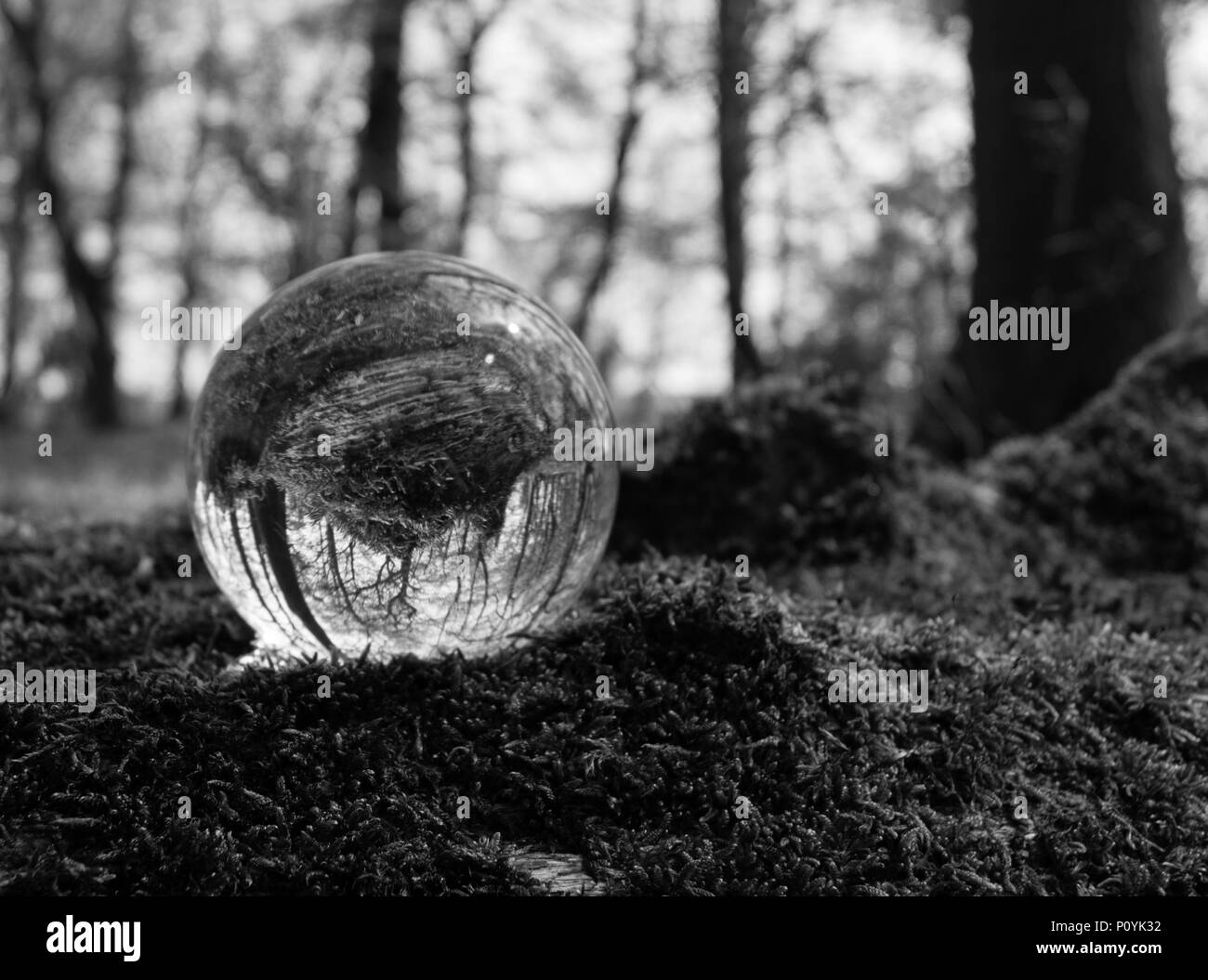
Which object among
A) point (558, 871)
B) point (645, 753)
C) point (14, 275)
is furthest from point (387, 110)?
point (14, 275)

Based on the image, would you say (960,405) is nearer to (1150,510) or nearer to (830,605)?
(1150,510)

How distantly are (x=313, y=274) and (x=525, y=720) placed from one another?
1.95m

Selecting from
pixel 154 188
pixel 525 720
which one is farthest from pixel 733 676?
pixel 154 188

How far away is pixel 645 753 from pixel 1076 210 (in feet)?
20.7

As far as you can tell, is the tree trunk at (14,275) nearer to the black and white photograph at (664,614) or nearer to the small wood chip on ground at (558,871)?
the black and white photograph at (664,614)

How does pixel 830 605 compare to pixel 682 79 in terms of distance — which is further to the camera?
pixel 682 79

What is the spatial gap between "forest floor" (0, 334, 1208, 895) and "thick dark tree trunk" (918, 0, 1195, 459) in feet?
10.0

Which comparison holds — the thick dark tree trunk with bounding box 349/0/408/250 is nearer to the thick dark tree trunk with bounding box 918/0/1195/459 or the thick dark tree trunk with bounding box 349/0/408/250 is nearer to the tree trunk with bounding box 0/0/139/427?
the tree trunk with bounding box 0/0/139/427

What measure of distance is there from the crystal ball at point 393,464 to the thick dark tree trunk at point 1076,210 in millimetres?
5185

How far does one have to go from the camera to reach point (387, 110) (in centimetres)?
1556

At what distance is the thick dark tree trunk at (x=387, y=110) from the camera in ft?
50.4

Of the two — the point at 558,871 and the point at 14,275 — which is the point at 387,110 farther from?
the point at 14,275

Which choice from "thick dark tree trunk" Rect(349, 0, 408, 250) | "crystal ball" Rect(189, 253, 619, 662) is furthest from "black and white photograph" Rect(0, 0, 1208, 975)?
"thick dark tree trunk" Rect(349, 0, 408, 250)

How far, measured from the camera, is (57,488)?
10.9 metres
